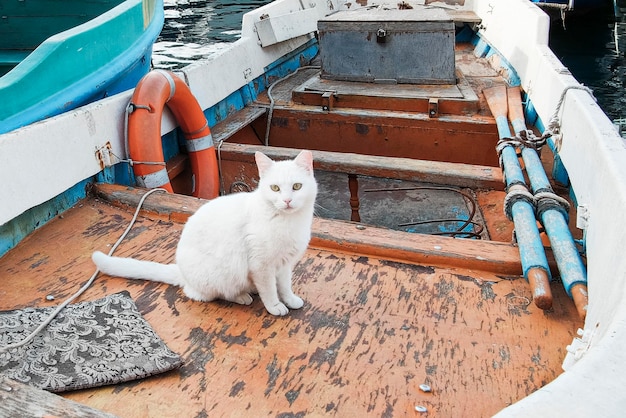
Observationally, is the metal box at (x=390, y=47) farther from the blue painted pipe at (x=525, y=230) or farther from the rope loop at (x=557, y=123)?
the blue painted pipe at (x=525, y=230)

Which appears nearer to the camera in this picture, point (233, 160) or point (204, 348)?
point (204, 348)

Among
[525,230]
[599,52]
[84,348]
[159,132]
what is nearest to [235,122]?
[159,132]

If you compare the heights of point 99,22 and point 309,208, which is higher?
point 99,22

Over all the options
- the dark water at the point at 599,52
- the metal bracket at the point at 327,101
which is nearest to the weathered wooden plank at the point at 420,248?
the metal bracket at the point at 327,101

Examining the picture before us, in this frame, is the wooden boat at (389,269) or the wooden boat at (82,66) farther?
the wooden boat at (82,66)

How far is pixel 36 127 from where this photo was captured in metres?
2.53

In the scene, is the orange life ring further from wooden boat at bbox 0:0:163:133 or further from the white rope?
A: wooden boat at bbox 0:0:163:133

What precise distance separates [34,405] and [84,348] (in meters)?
0.55

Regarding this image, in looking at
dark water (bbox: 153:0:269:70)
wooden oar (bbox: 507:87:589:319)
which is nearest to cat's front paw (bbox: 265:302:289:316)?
wooden oar (bbox: 507:87:589:319)

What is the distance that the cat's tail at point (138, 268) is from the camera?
2248mm

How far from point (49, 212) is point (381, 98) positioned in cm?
294

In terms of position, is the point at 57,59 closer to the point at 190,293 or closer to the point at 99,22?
the point at 99,22

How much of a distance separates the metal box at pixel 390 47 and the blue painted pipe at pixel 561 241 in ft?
7.72

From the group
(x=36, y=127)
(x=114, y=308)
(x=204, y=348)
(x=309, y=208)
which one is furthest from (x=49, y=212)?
(x=309, y=208)
